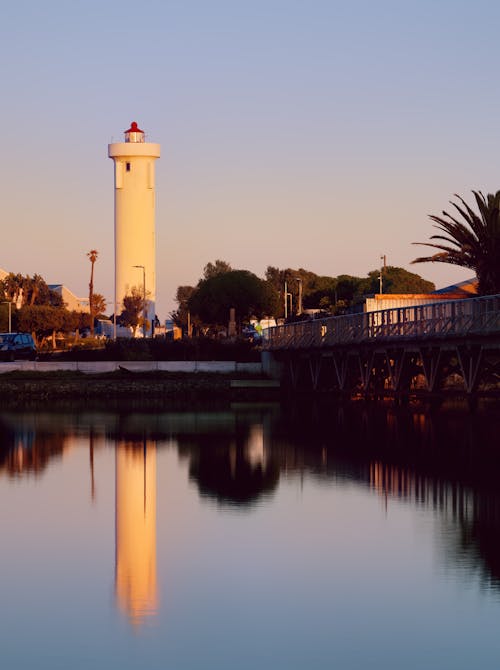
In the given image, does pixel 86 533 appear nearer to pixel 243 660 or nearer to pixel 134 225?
pixel 243 660

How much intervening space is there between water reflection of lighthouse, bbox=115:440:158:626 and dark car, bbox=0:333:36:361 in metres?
49.8

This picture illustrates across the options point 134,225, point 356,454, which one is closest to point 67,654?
point 356,454

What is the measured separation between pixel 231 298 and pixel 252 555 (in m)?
105

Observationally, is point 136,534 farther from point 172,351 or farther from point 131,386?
point 172,351

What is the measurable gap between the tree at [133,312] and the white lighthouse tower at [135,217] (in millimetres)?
2809

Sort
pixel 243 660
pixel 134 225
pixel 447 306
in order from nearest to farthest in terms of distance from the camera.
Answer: pixel 243 660, pixel 447 306, pixel 134 225

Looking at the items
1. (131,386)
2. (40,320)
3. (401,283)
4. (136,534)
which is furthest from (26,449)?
(401,283)

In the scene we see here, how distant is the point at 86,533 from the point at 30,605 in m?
6.75

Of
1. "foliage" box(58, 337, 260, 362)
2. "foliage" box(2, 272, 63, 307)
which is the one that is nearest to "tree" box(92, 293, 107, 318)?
"foliage" box(2, 272, 63, 307)

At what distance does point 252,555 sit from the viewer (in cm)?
2073

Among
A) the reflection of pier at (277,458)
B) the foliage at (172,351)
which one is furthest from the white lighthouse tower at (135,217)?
the reflection of pier at (277,458)

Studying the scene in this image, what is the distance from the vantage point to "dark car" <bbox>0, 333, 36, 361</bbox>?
88688 mm

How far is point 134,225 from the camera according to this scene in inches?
6235

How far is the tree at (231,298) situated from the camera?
410 feet
